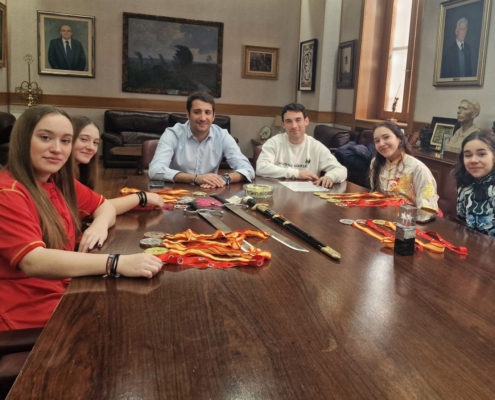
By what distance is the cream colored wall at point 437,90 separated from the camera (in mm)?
4008

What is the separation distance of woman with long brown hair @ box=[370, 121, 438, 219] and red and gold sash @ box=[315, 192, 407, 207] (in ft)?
0.49

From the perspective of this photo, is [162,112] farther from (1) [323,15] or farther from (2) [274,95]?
(1) [323,15]

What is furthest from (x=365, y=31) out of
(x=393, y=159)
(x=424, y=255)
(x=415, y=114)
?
(x=424, y=255)

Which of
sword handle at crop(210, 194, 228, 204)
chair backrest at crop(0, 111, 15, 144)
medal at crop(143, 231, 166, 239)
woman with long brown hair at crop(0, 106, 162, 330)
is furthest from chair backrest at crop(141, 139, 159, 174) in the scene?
chair backrest at crop(0, 111, 15, 144)

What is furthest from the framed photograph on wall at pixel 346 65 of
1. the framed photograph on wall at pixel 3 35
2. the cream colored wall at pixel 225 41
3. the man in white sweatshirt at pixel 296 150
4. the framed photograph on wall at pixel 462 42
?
the framed photograph on wall at pixel 3 35

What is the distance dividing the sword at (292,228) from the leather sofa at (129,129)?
5585mm

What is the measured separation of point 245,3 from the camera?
797 cm

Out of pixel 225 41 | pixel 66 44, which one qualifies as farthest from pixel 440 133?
pixel 66 44

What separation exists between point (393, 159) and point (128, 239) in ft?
5.46

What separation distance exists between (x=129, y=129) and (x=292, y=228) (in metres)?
6.39

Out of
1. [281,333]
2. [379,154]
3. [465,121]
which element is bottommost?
[281,333]

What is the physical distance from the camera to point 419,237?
1.57 meters

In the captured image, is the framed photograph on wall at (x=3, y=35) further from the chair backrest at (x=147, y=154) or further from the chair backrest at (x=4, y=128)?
the chair backrest at (x=147, y=154)

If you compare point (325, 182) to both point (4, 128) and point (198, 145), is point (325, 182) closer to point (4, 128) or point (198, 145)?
point (198, 145)
